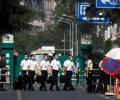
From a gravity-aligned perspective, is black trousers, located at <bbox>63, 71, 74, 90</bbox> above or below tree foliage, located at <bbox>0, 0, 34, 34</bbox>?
below

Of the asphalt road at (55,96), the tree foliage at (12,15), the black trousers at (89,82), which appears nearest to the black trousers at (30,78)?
the black trousers at (89,82)

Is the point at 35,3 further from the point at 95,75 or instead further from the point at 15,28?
the point at 95,75

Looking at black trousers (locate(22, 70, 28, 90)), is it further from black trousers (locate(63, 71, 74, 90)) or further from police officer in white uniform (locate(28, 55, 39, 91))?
black trousers (locate(63, 71, 74, 90))

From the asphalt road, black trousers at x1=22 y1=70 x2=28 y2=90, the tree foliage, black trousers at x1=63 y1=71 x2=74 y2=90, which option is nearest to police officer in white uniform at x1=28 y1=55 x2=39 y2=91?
black trousers at x1=22 y1=70 x2=28 y2=90

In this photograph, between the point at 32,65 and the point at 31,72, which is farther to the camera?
the point at 31,72

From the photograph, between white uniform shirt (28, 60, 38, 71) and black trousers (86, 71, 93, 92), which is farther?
white uniform shirt (28, 60, 38, 71)

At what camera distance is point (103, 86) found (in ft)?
95.6

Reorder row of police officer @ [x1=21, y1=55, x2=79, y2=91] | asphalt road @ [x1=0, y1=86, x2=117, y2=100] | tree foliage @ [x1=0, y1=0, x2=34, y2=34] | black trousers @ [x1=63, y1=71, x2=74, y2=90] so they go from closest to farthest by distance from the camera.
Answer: tree foliage @ [x1=0, y1=0, x2=34, y2=34] < asphalt road @ [x1=0, y1=86, x2=117, y2=100] < row of police officer @ [x1=21, y1=55, x2=79, y2=91] < black trousers @ [x1=63, y1=71, x2=74, y2=90]

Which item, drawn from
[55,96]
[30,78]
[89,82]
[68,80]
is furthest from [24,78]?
[55,96]

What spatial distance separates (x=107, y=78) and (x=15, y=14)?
2136 cm

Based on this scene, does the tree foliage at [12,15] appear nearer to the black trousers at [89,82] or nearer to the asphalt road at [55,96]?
the asphalt road at [55,96]

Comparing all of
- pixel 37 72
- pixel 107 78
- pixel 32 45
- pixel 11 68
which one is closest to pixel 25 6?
pixel 107 78

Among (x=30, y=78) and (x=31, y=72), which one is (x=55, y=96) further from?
(x=31, y=72)

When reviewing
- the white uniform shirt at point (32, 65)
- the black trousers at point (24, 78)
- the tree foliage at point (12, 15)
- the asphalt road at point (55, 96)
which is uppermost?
the tree foliage at point (12, 15)
